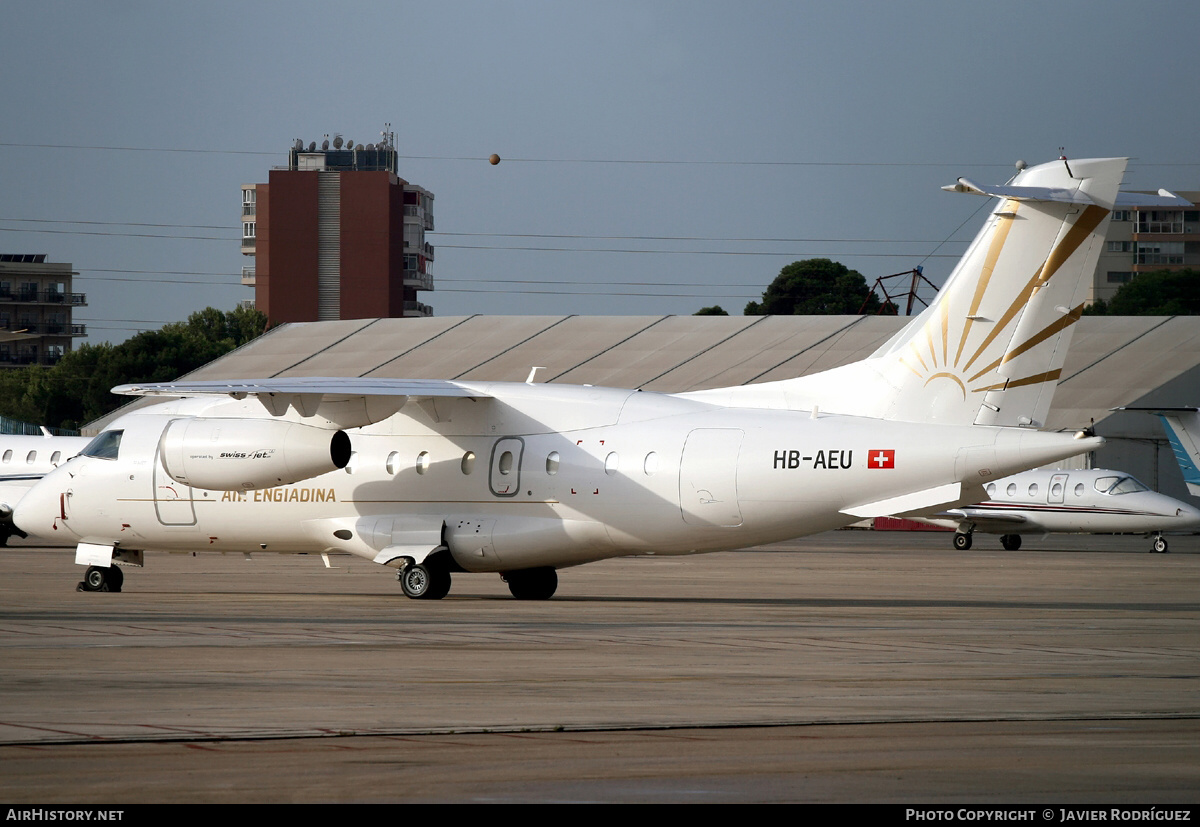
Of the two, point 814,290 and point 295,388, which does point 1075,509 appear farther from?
point 814,290

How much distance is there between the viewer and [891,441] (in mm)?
20984

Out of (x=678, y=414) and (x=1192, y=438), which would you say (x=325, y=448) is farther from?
(x=1192, y=438)

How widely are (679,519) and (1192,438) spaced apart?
28341mm

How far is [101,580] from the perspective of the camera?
25.2 m

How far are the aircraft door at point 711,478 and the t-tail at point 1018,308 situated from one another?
97.9 inches

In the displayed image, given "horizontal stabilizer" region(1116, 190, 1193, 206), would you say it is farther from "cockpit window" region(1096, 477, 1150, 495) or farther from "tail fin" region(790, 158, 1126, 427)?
"cockpit window" region(1096, 477, 1150, 495)

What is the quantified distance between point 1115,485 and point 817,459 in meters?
33.5

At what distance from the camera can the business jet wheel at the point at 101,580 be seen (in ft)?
82.3

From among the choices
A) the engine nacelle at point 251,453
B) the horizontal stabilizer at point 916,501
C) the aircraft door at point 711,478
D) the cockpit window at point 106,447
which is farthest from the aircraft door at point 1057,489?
the cockpit window at point 106,447

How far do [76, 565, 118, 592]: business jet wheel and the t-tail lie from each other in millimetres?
13437

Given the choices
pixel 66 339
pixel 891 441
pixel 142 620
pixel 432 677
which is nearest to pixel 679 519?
pixel 891 441

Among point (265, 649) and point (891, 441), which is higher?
point (891, 441)

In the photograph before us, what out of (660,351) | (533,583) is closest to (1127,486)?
(660,351)

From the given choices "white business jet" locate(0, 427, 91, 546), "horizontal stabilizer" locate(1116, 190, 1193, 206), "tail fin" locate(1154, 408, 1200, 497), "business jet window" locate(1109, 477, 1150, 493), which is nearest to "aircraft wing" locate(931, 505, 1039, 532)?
"business jet window" locate(1109, 477, 1150, 493)
